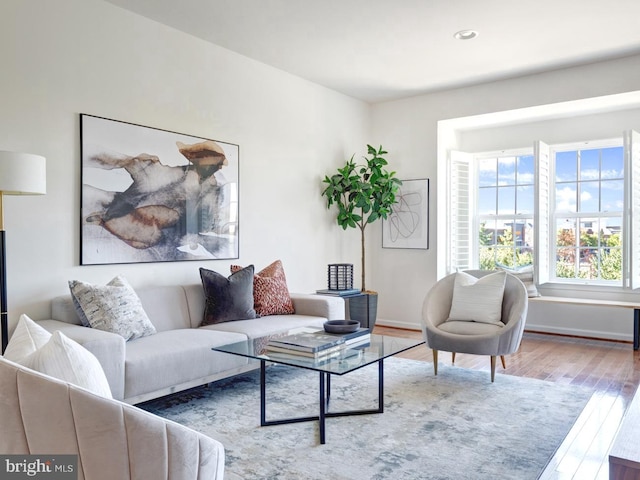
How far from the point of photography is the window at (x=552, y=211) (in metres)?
5.48

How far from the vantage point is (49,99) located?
329 cm

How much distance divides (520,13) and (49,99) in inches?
133

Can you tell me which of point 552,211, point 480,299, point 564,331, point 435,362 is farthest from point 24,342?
point 552,211

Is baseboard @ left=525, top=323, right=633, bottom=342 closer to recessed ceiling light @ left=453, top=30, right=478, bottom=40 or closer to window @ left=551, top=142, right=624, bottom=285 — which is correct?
window @ left=551, top=142, right=624, bottom=285

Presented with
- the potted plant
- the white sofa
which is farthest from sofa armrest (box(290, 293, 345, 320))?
the potted plant

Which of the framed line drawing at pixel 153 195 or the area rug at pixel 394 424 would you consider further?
the framed line drawing at pixel 153 195


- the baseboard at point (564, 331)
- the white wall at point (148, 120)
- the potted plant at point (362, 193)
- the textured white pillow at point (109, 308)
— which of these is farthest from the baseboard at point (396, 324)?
the textured white pillow at point (109, 308)

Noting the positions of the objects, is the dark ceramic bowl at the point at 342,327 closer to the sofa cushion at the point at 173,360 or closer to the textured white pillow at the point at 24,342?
the sofa cushion at the point at 173,360

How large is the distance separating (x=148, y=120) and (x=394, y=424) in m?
2.84

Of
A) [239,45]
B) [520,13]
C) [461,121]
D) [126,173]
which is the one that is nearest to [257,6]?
[239,45]

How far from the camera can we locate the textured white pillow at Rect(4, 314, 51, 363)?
4.85ft

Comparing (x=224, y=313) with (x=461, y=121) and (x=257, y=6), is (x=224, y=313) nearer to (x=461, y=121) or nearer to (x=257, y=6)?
(x=257, y=6)

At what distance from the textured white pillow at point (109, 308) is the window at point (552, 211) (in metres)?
3.97

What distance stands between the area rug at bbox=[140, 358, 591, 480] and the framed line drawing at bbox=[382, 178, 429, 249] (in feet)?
7.30
